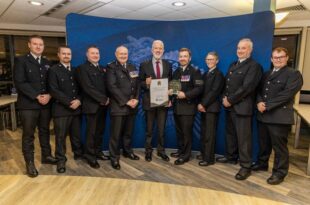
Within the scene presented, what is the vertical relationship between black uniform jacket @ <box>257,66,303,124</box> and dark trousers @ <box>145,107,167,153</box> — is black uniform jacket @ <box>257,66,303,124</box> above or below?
above

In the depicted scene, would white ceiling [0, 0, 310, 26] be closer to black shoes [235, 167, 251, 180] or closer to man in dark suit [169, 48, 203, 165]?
man in dark suit [169, 48, 203, 165]

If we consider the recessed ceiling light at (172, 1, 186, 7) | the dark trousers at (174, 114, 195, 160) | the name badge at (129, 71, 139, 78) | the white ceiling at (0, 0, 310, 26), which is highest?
the recessed ceiling light at (172, 1, 186, 7)

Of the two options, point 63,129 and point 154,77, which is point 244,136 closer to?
point 154,77

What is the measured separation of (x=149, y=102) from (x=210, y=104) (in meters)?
0.85

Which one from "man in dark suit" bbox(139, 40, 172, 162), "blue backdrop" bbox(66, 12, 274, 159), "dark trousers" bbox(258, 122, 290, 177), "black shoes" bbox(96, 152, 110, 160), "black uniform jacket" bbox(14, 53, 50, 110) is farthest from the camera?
"black shoes" bbox(96, 152, 110, 160)

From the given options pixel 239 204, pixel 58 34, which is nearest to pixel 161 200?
pixel 239 204

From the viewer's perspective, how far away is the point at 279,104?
267 centimetres

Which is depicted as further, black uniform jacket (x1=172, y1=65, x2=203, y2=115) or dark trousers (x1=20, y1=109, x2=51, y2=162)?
black uniform jacket (x1=172, y1=65, x2=203, y2=115)

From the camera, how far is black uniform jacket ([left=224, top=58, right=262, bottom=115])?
2838 mm

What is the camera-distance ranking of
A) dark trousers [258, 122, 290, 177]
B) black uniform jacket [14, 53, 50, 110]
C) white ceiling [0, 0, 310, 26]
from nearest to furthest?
dark trousers [258, 122, 290, 177] → black uniform jacket [14, 53, 50, 110] → white ceiling [0, 0, 310, 26]

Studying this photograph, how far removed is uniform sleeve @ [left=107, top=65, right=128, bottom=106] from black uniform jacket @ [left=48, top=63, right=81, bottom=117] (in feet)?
1.53

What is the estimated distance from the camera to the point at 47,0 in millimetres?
4312

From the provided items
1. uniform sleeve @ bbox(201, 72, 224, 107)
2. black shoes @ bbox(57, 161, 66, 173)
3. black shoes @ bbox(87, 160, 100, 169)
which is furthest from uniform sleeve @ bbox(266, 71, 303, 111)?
black shoes @ bbox(57, 161, 66, 173)

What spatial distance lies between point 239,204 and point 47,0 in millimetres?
4459
